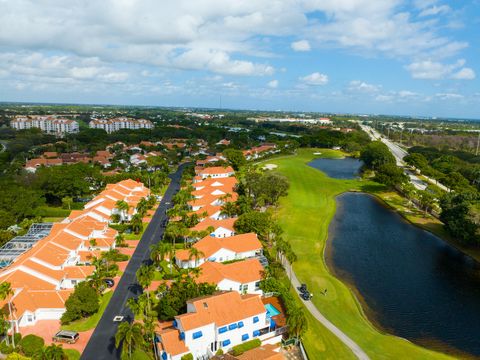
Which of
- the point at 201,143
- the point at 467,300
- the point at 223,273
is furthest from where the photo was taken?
the point at 201,143

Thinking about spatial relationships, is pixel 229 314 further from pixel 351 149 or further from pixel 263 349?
pixel 351 149

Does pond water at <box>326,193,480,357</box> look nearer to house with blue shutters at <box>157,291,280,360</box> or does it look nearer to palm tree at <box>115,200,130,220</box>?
house with blue shutters at <box>157,291,280,360</box>

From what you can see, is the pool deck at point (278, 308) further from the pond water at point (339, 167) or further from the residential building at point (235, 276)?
the pond water at point (339, 167)

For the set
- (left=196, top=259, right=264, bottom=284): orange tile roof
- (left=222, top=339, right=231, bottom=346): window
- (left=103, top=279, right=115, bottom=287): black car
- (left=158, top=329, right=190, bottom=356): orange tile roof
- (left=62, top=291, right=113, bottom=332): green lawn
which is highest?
(left=196, top=259, right=264, bottom=284): orange tile roof

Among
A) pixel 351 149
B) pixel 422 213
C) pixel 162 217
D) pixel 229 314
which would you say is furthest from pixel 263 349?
pixel 351 149

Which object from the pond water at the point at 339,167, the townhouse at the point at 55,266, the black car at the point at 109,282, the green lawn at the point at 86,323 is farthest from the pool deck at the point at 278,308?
the pond water at the point at 339,167

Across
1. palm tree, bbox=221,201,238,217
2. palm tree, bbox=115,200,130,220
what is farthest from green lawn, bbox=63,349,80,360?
palm tree, bbox=221,201,238,217

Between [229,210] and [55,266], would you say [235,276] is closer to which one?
[55,266]
